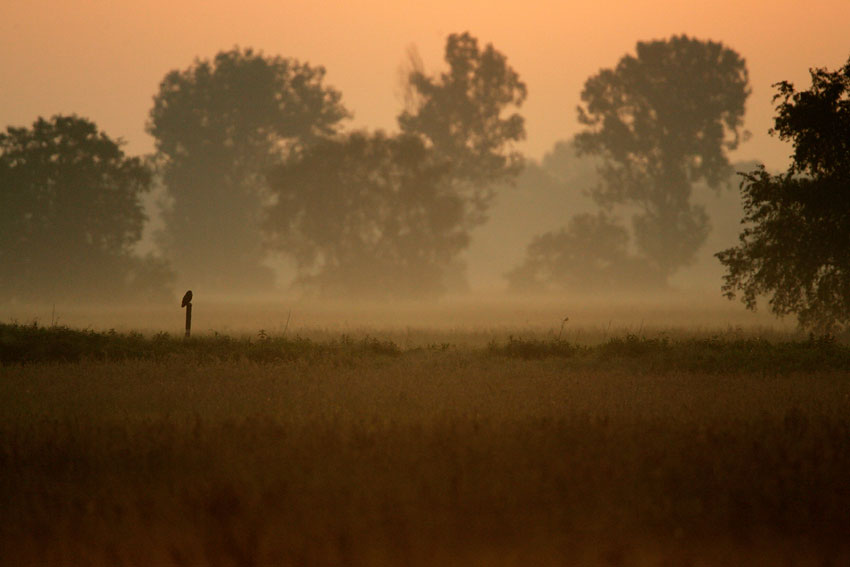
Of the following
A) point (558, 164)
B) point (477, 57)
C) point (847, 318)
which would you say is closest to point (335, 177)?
point (477, 57)

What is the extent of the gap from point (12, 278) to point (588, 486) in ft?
186

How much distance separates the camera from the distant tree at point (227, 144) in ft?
262

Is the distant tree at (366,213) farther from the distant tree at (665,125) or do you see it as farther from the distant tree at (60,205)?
the distant tree at (665,125)

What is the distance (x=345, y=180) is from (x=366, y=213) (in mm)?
2556

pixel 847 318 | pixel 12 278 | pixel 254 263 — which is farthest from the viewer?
pixel 254 263

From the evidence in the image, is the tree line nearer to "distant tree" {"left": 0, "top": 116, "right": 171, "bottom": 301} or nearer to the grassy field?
"distant tree" {"left": 0, "top": 116, "right": 171, "bottom": 301}

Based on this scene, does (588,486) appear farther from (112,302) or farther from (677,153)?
(677,153)

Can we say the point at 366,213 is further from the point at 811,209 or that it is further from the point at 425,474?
Result: the point at 425,474

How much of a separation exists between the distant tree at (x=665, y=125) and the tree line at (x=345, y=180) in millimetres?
109

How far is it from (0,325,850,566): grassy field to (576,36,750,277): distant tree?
59.7 m

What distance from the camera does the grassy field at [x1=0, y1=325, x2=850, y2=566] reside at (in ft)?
20.5

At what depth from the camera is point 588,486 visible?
302 inches

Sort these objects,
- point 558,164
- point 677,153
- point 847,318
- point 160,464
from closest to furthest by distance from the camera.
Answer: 1. point 160,464
2. point 847,318
3. point 677,153
4. point 558,164

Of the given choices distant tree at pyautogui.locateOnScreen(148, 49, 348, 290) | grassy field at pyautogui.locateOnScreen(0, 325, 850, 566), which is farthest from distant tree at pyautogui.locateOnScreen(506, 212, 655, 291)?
grassy field at pyautogui.locateOnScreen(0, 325, 850, 566)
